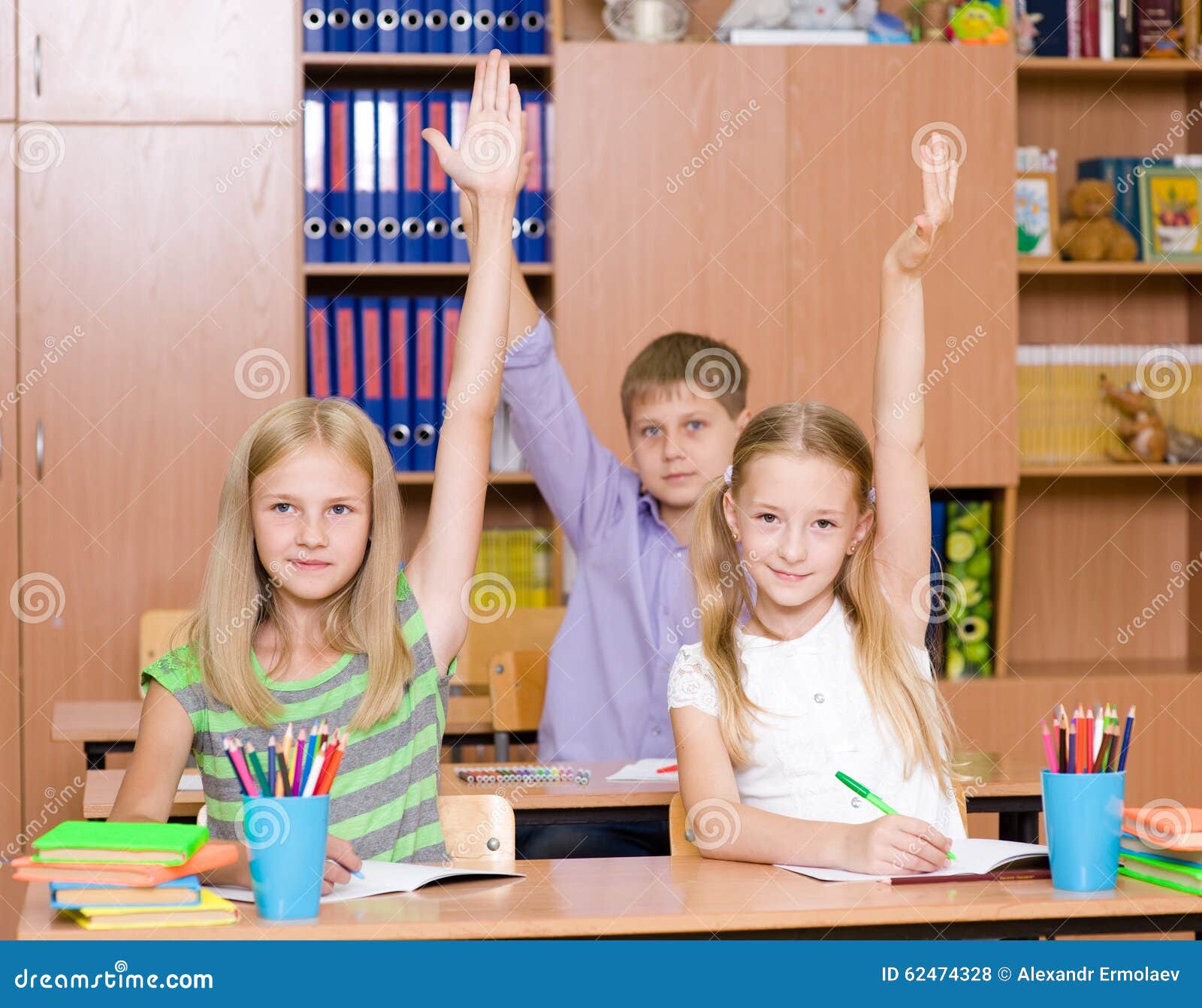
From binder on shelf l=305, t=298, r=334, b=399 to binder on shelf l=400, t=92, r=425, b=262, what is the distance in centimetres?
25

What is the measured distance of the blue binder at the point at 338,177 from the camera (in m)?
3.51

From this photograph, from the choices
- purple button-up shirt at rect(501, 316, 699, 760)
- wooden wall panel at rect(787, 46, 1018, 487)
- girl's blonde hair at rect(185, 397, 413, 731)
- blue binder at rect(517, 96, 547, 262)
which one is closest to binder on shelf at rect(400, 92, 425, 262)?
blue binder at rect(517, 96, 547, 262)

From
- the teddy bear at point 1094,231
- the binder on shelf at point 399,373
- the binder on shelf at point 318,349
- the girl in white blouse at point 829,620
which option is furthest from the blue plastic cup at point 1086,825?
the teddy bear at point 1094,231

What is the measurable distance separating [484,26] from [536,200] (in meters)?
0.43

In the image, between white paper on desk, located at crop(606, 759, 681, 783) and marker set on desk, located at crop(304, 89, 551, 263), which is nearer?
white paper on desk, located at crop(606, 759, 681, 783)

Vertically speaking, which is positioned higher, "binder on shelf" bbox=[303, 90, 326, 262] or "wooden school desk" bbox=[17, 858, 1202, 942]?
"binder on shelf" bbox=[303, 90, 326, 262]

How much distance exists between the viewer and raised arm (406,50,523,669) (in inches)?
66.9

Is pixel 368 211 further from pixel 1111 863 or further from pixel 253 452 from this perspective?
pixel 1111 863

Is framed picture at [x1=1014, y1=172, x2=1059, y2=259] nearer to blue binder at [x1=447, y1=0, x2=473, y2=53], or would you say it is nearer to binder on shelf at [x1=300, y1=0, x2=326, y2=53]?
blue binder at [x1=447, y1=0, x2=473, y2=53]

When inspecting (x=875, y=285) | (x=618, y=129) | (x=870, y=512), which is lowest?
(x=870, y=512)

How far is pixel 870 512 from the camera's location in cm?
184
